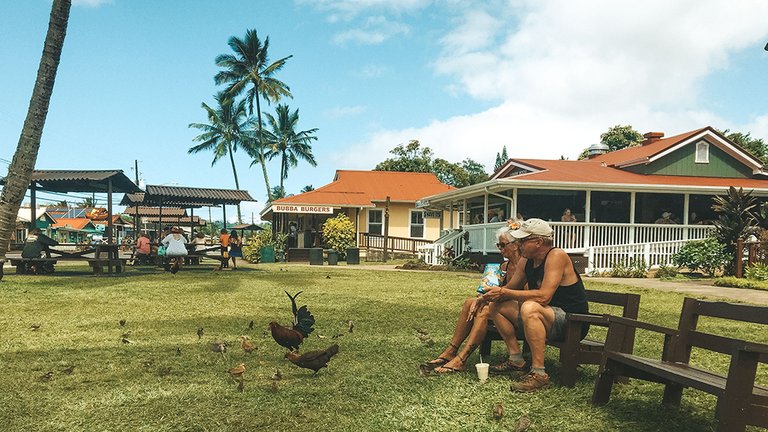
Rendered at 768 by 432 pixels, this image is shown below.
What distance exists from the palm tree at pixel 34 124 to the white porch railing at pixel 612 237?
1237 centimetres

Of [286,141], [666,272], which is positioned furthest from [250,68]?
[666,272]

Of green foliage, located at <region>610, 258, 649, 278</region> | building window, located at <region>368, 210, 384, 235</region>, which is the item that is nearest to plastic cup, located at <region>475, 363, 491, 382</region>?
green foliage, located at <region>610, 258, 649, 278</region>

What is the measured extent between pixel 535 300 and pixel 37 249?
48.6ft

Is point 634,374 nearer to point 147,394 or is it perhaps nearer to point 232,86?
point 147,394

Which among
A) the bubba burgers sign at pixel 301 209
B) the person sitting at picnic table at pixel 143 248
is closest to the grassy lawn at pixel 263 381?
the person sitting at picnic table at pixel 143 248

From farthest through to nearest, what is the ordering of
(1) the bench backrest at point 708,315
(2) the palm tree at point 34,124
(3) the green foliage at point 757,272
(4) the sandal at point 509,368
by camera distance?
(3) the green foliage at point 757,272
(2) the palm tree at point 34,124
(4) the sandal at point 509,368
(1) the bench backrest at point 708,315

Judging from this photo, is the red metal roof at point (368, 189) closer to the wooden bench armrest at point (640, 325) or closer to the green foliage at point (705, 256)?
the green foliage at point (705, 256)

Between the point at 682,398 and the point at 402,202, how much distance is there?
97.5 ft

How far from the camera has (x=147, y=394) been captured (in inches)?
177

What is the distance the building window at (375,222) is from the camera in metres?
33.2

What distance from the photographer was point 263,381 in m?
4.88

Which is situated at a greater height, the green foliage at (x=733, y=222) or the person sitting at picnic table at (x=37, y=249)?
the green foliage at (x=733, y=222)

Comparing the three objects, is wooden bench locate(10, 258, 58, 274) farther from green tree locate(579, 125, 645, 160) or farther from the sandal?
green tree locate(579, 125, 645, 160)

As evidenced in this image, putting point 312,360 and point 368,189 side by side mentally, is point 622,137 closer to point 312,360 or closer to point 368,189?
point 368,189
